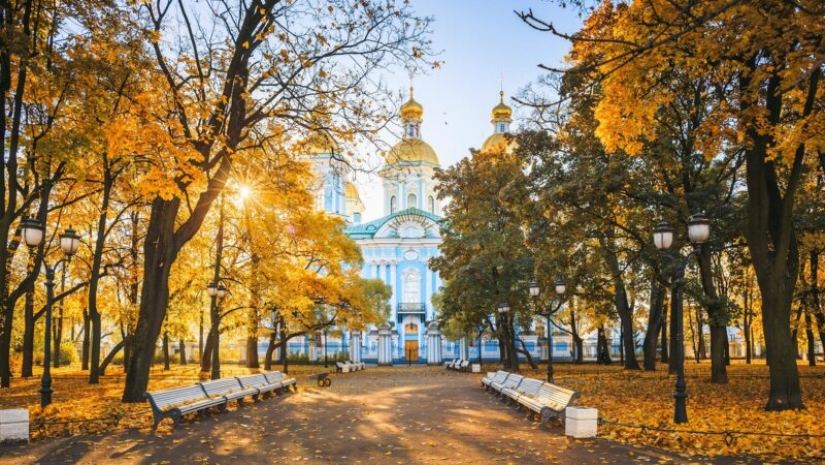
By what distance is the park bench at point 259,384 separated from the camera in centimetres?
1700

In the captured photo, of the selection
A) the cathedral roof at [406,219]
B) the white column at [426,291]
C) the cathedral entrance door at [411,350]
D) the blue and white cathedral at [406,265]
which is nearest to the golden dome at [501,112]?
the blue and white cathedral at [406,265]

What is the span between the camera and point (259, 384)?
58.9 feet

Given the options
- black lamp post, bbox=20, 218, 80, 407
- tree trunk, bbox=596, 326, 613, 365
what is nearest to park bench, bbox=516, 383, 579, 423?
black lamp post, bbox=20, 218, 80, 407

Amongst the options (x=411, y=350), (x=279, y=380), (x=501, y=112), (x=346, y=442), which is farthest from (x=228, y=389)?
(x=501, y=112)

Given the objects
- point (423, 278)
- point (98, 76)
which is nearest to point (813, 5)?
point (98, 76)

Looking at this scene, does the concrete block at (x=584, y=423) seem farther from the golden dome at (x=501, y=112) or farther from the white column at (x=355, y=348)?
the golden dome at (x=501, y=112)

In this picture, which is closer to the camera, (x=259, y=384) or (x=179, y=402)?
(x=179, y=402)

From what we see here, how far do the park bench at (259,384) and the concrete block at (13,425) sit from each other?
688 cm

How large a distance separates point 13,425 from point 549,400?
8.36 meters

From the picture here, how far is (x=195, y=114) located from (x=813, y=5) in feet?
37.4

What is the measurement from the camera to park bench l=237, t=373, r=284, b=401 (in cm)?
1700

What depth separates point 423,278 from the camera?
5831 centimetres

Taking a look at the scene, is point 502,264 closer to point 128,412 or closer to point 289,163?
point 289,163

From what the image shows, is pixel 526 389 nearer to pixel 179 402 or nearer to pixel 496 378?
pixel 496 378
